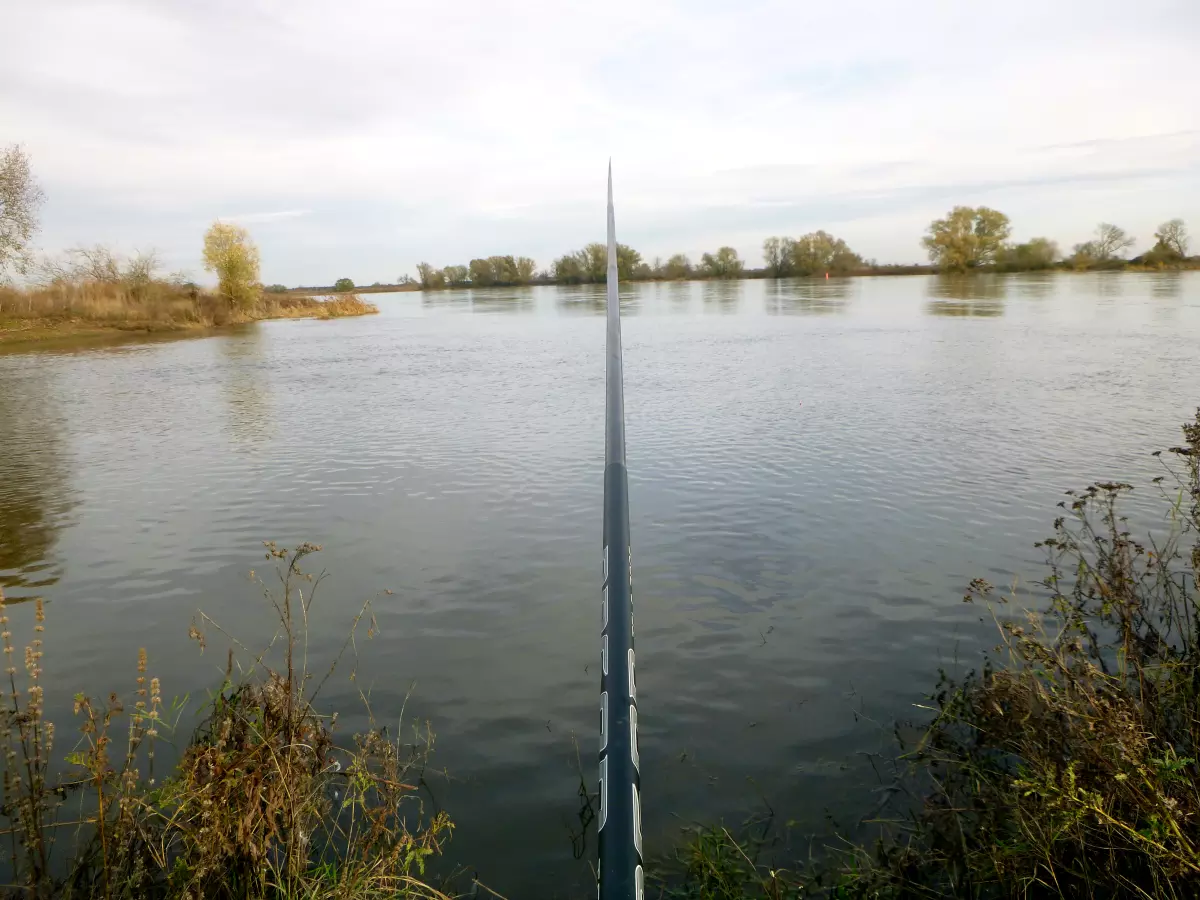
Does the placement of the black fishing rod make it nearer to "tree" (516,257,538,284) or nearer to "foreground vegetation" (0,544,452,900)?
"foreground vegetation" (0,544,452,900)

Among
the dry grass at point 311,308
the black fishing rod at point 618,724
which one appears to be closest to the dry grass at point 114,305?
the dry grass at point 311,308

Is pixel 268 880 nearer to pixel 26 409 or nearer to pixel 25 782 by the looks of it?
pixel 25 782

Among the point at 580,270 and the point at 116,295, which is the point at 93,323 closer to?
the point at 116,295

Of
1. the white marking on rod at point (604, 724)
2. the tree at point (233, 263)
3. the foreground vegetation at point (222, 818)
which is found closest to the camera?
the white marking on rod at point (604, 724)

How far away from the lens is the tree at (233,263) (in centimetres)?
5144

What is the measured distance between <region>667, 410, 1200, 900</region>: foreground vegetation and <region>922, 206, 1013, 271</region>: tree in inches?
3859

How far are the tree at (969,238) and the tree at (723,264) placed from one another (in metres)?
24.9

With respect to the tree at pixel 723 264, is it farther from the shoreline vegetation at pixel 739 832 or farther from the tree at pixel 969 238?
the shoreline vegetation at pixel 739 832

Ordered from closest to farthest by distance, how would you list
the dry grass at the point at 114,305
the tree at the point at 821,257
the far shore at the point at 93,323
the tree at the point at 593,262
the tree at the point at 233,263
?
1. the far shore at the point at 93,323
2. the dry grass at the point at 114,305
3. the tree at the point at 233,263
4. the tree at the point at 593,262
5. the tree at the point at 821,257

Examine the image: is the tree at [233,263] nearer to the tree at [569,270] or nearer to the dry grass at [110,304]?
the dry grass at [110,304]

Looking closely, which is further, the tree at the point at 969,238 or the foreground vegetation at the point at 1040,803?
the tree at the point at 969,238

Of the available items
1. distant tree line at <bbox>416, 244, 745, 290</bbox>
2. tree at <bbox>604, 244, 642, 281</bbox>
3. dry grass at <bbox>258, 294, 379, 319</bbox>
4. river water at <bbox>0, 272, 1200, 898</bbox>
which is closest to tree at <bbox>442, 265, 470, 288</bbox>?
distant tree line at <bbox>416, 244, 745, 290</bbox>

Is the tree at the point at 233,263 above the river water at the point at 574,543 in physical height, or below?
above


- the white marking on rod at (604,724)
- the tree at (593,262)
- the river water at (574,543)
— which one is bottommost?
the river water at (574,543)
